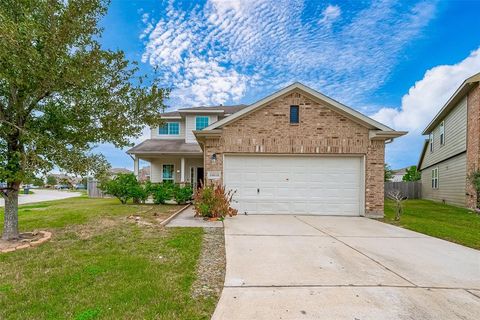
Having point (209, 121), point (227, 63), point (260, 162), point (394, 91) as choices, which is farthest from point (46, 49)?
point (394, 91)

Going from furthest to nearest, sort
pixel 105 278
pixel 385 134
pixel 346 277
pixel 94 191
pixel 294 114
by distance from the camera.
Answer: pixel 94 191, pixel 294 114, pixel 385 134, pixel 346 277, pixel 105 278

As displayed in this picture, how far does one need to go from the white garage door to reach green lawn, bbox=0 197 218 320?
4.20m

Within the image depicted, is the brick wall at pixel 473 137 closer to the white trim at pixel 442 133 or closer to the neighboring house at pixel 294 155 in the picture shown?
the white trim at pixel 442 133

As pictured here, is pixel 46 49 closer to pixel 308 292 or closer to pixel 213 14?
pixel 308 292

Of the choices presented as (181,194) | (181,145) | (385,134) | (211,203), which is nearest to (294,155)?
(385,134)

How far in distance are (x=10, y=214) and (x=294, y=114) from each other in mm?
9228

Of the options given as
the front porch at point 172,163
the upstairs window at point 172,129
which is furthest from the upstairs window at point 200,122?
the upstairs window at point 172,129

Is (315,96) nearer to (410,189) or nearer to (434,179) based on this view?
(434,179)

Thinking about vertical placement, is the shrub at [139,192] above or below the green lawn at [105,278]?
above

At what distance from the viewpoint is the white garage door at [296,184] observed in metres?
10.5

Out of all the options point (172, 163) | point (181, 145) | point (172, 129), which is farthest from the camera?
point (172, 129)

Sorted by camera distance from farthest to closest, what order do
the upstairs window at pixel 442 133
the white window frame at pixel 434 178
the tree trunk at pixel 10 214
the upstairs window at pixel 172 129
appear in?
the white window frame at pixel 434 178 < the upstairs window at pixel 172 129 < the upstairs window at pixel 442 133 < the tree trunk at pixel 10 214

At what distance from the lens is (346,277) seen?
3.96 m

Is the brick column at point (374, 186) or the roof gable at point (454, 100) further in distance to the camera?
the roof gable at point (454, 100)
